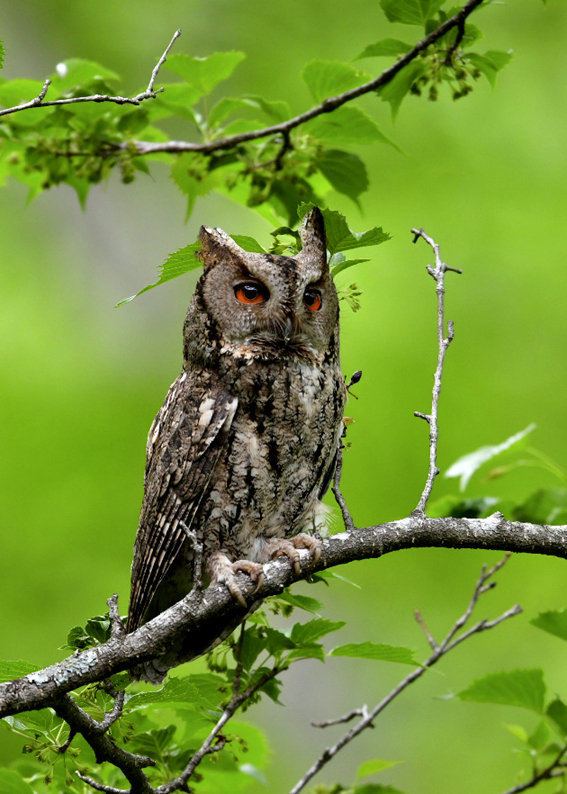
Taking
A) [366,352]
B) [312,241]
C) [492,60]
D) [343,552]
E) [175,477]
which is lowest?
[343,552]

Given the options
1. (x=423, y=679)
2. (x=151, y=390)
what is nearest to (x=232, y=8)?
(x=151, y=390)

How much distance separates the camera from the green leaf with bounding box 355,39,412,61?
2385mm

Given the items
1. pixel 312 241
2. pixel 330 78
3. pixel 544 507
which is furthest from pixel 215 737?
pixel 330 78

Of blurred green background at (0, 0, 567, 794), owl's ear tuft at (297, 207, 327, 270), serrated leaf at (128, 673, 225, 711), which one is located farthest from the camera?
blurred green background at (0, 0, 567, 794)

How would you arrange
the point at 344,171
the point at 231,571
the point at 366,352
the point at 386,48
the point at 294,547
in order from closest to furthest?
1. the point at 231,571
2. the point at 294,547
3. the point at 386,48
4. the point at 344,171
5. the point at 366,352

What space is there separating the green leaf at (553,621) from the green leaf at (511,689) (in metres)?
0.11

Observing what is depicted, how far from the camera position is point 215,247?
2.50 meters

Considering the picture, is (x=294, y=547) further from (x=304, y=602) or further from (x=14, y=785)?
(x=14, y=785)

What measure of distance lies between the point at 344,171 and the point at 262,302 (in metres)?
0.54

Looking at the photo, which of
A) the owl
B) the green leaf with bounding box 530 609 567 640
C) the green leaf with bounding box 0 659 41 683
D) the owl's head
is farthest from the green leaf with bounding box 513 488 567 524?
the green leaf with bounding box 0 659 41 683

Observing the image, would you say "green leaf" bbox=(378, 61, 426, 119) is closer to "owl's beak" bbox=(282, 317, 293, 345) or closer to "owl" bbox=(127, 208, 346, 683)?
"owl" bbox=(127, 208, 346, 683)

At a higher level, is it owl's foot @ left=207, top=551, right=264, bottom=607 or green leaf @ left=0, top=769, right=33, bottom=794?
owl's foot @ left=207, top=551, right=264, bottom=607

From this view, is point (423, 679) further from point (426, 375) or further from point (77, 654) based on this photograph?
point (77, 654)

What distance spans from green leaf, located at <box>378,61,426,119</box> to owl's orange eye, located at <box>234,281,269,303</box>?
590 millimetres
